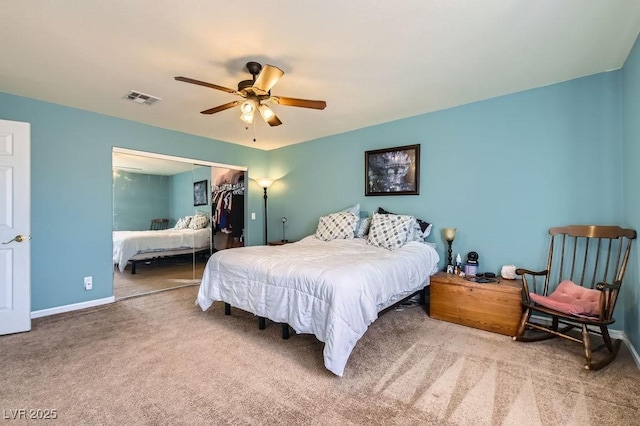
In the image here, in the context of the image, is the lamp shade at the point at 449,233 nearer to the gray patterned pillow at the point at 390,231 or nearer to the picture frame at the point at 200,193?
the gray patterned pillow at the point at 390,231

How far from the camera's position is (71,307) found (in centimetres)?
334

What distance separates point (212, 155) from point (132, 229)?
1.64 m

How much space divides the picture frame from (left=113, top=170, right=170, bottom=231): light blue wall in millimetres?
395

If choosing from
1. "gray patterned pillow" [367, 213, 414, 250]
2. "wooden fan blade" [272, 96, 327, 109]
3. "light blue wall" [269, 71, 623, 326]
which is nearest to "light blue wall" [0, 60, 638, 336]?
"light blue wall" [269, 71, 623, 326]

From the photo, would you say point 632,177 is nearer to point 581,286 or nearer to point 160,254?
point 581,286

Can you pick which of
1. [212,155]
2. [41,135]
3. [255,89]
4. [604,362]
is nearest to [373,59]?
[255,89]

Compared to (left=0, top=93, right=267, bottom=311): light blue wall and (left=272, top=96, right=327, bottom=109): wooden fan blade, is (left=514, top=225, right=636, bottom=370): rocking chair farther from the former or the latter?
(left=0, top=93, right=267, bottom=311): light blue wall

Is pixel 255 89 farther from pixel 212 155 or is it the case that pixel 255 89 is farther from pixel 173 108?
pixel 212 155

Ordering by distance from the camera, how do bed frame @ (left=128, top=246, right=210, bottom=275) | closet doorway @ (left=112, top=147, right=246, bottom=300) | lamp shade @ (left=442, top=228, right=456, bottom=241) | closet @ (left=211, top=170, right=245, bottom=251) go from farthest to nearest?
closet @ (left=211, top=170, right=245, bottom=251), bed frame @ (left=128, top=246, right=210, bottom=275), closet doorway @ (left=112, top=147, right=246, bottom=300), lamp shade @ (left=442, top=228, right=456, bottom=241)

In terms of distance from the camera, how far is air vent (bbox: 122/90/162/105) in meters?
3.00

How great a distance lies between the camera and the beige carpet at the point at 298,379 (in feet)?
5.27

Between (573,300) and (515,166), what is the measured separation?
4.56 ft

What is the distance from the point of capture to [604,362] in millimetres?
2057

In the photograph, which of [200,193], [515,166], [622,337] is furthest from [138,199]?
[622,337]
